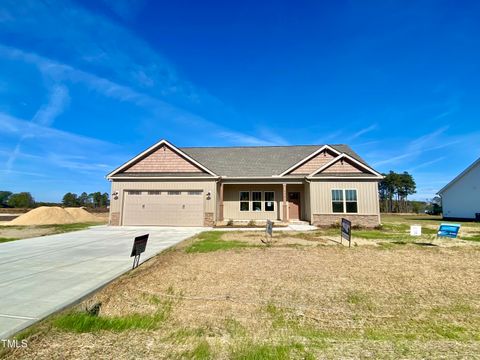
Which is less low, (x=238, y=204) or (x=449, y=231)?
(x=238, y=204)

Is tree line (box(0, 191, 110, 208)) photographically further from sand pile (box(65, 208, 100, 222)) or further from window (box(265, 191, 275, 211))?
window (box(265, 191, 275, 211))

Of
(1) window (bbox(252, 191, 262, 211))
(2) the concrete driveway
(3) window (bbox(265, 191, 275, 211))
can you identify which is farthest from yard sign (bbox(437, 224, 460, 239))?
(2) the concrete driveway

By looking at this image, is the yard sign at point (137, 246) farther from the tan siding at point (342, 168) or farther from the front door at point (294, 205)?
the front door at point (294, 205)

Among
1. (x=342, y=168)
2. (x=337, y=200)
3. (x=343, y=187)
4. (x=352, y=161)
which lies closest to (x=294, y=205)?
(x=337, y=200)

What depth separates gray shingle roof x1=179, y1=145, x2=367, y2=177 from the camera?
20234mm

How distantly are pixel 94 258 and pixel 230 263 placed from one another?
4190 mm

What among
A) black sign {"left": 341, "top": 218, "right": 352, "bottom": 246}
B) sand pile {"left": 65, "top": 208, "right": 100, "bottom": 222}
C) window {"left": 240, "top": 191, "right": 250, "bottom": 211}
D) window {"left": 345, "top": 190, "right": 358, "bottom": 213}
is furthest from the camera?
sand pile {"left": 65, "top": 208, "right": 100, "bottom": 222}

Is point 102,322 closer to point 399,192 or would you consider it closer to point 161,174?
point 161,174

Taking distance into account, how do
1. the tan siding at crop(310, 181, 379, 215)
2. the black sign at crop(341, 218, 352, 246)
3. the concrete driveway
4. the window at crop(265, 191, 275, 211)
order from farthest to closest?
the window at crop(265, 191, 275, 211), the tan siding at crop(310, 181, 379, 215), the black sign at crop(341, 218, 352, 246), the concrete driveway

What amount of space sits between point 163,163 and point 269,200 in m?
8.60

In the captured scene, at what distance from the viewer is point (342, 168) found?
679 inches

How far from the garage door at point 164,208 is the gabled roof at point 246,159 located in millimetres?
1436

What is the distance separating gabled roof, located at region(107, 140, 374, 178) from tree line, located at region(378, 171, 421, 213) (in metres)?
32.4

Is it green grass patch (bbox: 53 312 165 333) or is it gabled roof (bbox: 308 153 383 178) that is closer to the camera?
green grass patch (bbox: 53 312 165 333)
